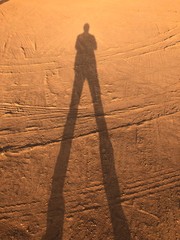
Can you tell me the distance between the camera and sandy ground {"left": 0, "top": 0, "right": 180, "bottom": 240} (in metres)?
3.32

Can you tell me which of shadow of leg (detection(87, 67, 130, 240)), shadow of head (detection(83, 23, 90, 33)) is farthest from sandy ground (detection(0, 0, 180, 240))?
shadow of head (detection(83, 23, 90, 33))

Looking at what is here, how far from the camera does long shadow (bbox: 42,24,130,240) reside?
3.24 meters

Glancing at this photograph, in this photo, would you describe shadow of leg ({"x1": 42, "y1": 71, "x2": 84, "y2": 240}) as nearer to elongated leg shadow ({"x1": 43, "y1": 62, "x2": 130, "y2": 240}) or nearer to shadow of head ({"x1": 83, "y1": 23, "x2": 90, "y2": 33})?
elongated leg shadow ({"x1": 43, "y1": 62, "x2": 130, "y2": 240})

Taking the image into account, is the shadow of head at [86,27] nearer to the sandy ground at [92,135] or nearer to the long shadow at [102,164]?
the sandy ground at [92,135]

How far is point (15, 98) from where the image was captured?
5148mm

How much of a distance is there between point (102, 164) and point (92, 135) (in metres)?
0.64

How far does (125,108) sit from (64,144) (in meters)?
1.54

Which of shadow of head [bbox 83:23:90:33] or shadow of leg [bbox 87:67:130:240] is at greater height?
shadow of head [bbox 83:23:90:33]

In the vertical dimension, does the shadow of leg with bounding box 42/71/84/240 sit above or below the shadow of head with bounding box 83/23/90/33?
below

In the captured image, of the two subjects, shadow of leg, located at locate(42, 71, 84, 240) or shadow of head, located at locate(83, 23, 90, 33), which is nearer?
shadow of leg, located at locate(42, 71, 84, 240)

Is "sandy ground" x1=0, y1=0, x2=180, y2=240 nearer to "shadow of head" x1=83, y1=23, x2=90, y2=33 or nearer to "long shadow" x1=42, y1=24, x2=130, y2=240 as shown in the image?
"long shadow" x1=42, y1=24, x2=130, y2=240

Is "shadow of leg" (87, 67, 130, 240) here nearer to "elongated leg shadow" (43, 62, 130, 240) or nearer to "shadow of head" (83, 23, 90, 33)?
"elongated leg shadow" (43, 62, 130, 240)

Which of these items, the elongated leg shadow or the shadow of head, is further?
the shadow of head

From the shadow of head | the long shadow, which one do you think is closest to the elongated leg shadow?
the long shadow
